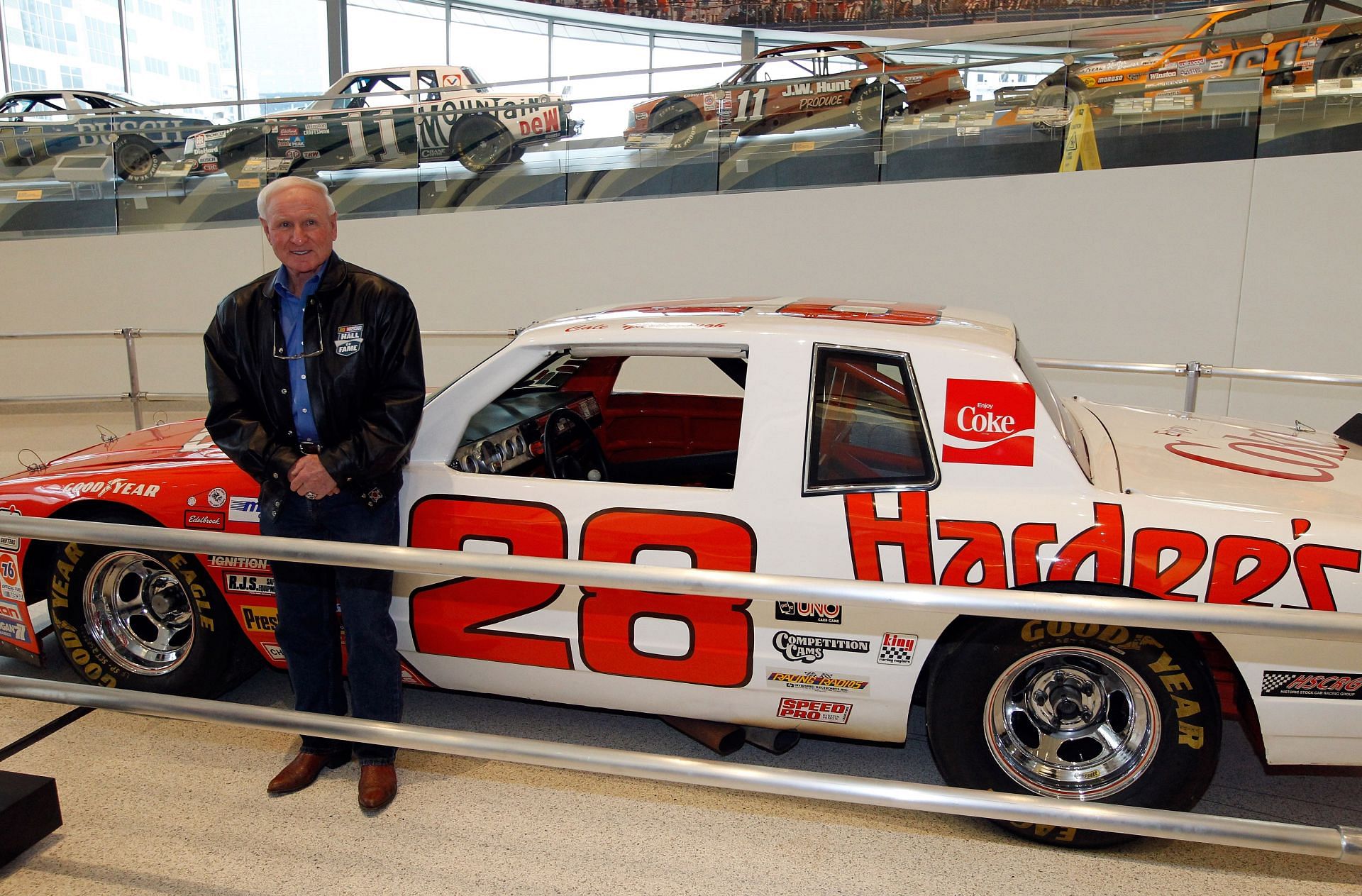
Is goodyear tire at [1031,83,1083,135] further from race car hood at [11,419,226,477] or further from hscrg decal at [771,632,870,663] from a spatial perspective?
race car hood at [11,419,226,477]

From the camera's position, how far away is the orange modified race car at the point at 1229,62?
6.15m

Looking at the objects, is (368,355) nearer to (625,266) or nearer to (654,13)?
(625,266)

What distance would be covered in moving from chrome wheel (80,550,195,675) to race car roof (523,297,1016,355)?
5.25 ft

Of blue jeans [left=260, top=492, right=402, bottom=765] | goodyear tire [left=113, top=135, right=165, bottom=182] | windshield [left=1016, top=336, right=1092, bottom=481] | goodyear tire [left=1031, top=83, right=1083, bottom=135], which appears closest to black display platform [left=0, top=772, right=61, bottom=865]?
blue jeans [left=260, top=492, right=402, bottom=765]

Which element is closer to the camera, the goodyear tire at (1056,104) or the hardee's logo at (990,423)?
the hardee's logo at (990,423)

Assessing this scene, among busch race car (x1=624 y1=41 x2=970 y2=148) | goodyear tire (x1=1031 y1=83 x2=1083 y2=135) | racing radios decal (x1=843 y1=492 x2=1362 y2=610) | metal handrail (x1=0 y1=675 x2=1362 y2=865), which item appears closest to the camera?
metal handrail (x1=0 y1=675 x2=1362 y2=865)

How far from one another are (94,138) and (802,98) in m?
7.02

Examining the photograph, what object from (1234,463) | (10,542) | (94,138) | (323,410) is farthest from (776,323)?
(94,138)

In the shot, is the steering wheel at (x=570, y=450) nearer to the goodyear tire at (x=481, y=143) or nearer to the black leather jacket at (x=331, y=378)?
the black leather jacket at (x=331, y=378)

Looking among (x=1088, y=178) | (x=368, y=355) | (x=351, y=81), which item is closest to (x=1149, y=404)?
Result: (x=1088, y=178)

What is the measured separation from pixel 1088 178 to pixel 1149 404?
5.94 ft

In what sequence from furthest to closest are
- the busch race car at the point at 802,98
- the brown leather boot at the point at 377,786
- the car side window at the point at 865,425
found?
the busch race car at the point at 802,98 → the brown leather boot at the point at 377,786 → the car side window at the point at 865,425

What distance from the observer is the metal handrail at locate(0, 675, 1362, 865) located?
1689 millimetres

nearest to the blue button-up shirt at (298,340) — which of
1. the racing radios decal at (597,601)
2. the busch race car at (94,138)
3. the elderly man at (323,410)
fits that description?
the elderly man at (323,410)
